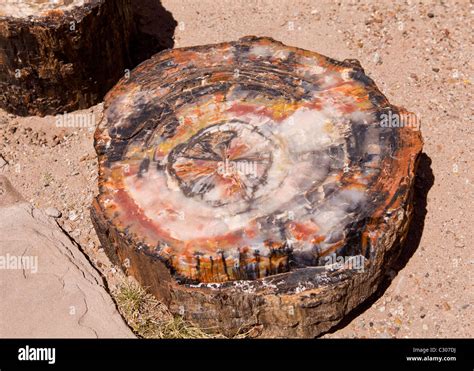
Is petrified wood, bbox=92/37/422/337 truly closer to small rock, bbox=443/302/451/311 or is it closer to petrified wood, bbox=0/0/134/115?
small rock, bbox=443/302/451/311

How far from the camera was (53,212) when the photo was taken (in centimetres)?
654

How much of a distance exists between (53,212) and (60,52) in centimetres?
139

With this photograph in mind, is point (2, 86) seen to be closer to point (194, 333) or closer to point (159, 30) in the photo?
point (159, 30)

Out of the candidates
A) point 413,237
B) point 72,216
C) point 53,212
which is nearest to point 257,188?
point 413,237

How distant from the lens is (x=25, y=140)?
23.7ft

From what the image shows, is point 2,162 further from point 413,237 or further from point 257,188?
point 413,237

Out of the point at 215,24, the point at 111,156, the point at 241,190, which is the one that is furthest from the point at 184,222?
the point at 215,24

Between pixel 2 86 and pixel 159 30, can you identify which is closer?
pixel 2 86

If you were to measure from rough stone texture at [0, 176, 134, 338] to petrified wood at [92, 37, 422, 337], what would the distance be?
1.16ft

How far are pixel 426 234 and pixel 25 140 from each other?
3.56m

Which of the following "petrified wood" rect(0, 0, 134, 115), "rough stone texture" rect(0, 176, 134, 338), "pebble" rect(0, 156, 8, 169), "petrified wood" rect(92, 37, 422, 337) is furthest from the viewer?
"pebble" rect(0, 156, 8, 169)

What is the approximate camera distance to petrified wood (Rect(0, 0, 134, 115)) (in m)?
6.75

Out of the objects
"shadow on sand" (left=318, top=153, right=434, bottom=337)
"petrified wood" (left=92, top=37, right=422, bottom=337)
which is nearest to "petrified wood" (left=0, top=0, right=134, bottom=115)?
"petrified wood" (left=92, top=37, right=422, bottom=337)

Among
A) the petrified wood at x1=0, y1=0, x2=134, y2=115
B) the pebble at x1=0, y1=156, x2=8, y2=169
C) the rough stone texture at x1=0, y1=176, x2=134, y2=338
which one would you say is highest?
the petrified wood at x1=0, y1=0, x2=134, y2=115
